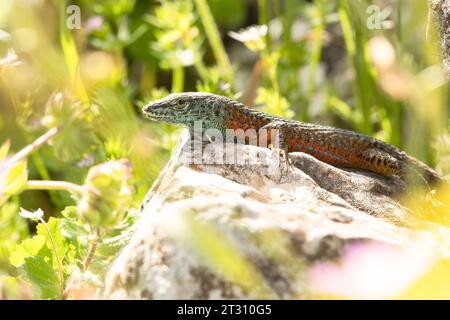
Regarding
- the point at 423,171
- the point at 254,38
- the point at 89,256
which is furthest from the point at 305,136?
the point at 89,256

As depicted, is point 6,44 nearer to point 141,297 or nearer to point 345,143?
point 345,143

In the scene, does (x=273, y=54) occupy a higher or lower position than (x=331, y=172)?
higher

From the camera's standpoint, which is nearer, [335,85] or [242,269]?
[242,269]

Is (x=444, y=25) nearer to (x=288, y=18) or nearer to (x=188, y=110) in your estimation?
(x=188, y=110)

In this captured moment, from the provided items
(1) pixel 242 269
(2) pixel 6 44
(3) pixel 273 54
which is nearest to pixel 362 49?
(3) pixel 273 54

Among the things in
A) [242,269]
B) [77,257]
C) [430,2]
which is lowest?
[77,257]

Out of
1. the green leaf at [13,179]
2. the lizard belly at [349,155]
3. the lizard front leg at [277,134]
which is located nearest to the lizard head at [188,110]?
the lizard front leg at [277,134]

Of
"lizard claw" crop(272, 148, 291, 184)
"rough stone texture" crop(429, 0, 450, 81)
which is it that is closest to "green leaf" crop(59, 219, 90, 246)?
"lizard claw" crop(272, 148, 291, 184)
